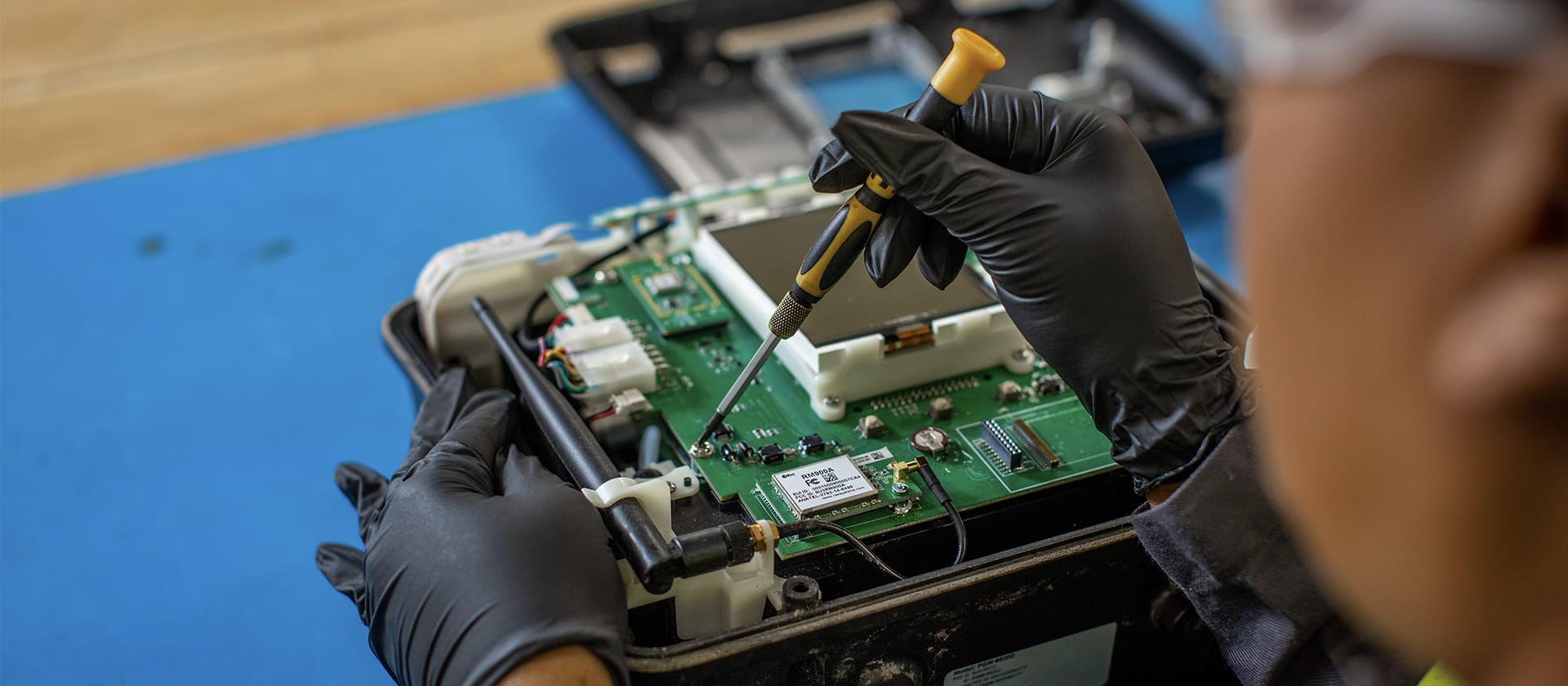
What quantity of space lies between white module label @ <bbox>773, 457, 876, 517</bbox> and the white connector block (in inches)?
9.5

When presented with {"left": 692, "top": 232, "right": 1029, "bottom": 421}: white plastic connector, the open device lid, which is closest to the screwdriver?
{"left": 692, "top": 232, "right": 1029, "bottom": 421}: white plastic connector

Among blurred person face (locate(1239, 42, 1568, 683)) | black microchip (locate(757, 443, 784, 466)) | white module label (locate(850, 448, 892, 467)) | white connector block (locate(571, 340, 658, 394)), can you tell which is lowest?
blurred person face (locate(1239, 42, 1568, 683))

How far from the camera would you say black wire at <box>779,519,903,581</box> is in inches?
52.2

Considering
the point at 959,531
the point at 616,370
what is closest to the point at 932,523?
the point at 959,531

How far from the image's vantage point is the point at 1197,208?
110 inches

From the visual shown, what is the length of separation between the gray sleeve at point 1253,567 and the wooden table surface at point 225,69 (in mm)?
2436

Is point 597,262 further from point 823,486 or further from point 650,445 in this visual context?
point 823,486

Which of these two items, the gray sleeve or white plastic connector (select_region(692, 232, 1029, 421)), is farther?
white plastic connector (select_region(692, 232, 1029, 421))

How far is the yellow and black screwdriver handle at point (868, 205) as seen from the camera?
4.12 ft

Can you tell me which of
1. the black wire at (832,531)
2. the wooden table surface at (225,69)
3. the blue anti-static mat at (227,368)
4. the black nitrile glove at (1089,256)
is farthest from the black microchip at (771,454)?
the wooden table surface at (225,69)

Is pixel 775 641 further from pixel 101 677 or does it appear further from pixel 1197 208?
pixel 1197 208

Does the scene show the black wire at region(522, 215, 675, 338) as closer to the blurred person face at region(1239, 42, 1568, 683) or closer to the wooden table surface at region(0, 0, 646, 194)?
the blurred person face at region(1239, 42, 1568, 683)

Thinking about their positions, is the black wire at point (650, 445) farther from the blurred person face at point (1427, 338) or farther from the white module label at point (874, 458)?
the blurred person face at point (1427, 338)

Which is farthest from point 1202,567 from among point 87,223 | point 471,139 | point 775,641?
point 87,223
